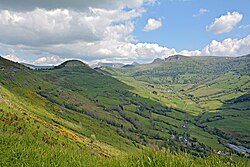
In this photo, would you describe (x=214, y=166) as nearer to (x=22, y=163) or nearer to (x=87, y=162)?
(x=87, y=162)

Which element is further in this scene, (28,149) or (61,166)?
(28,149)

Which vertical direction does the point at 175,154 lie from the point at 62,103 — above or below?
above

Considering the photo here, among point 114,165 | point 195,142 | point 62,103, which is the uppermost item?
point 114,165

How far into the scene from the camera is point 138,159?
7.25m

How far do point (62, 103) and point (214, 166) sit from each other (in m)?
199

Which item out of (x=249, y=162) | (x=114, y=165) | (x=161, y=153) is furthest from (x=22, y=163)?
(x=249, y=162)

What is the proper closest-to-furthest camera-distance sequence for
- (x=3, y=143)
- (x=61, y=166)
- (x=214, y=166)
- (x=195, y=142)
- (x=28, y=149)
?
(x=214, y=166) < (x=61, y=166) < (x=28, y=149) < (x=3, y=143) < (x=195, y=142)

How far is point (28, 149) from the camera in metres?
8.05

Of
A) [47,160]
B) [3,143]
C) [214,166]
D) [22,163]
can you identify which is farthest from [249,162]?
[3,143]

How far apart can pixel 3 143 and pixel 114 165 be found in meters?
4.15

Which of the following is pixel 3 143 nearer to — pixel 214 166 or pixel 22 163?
pixel 22 163

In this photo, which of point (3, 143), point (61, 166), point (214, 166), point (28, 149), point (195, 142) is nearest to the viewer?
point (214, 166)

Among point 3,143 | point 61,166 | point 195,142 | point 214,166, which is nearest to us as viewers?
point 214,166

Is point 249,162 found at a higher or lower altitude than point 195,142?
higher
